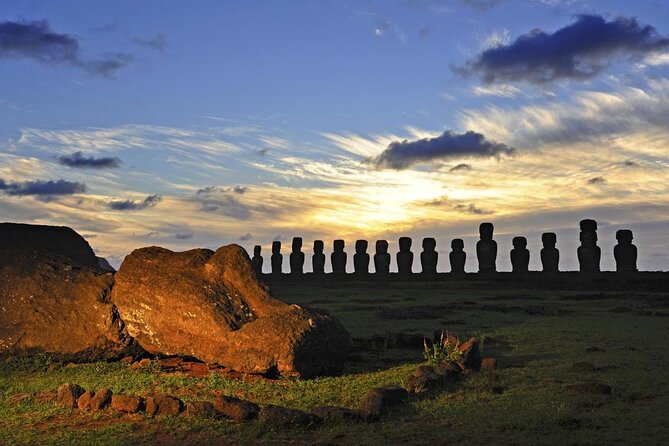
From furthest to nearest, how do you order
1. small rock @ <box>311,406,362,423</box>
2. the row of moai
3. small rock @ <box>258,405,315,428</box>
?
1. the row of moai
2. small rock @ <box>311,406,362,423</box>
3. small rock @ <box>258,405,315,428</box>

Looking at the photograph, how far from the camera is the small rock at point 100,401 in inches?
358

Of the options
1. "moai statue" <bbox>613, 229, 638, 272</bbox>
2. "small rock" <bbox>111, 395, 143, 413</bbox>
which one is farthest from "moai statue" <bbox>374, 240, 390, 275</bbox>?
"small rock" <bbox>111, 395, 143, 413</bbox>

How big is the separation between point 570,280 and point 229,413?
30595 millimetres

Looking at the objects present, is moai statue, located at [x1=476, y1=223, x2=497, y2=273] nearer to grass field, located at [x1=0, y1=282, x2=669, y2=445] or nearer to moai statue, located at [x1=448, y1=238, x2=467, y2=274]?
moai statue, located at [x1=448, y1=238, x2=467, y2=274]

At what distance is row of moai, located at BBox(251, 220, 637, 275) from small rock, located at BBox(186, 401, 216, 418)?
29.6m

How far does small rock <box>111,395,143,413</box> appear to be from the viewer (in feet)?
29.0

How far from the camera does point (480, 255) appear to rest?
42.0m

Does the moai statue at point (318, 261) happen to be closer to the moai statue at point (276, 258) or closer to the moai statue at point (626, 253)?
the moai statue at point (276, 258)

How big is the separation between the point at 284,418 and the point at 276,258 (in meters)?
50.7

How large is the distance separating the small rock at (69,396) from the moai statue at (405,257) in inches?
1479

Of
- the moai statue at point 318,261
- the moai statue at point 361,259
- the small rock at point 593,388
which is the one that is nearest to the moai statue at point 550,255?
the moai statue at point 361,259

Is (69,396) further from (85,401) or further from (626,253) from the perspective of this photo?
(626,253)

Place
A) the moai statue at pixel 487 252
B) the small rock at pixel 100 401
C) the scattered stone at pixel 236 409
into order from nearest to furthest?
1. the scattered stone at pixel 236 409
2. the small rock at pixel 100 401
3. the moai statue at pixel 487 252

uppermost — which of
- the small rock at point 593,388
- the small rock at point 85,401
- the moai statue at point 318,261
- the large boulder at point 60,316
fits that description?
the moai statue at point 318,261
